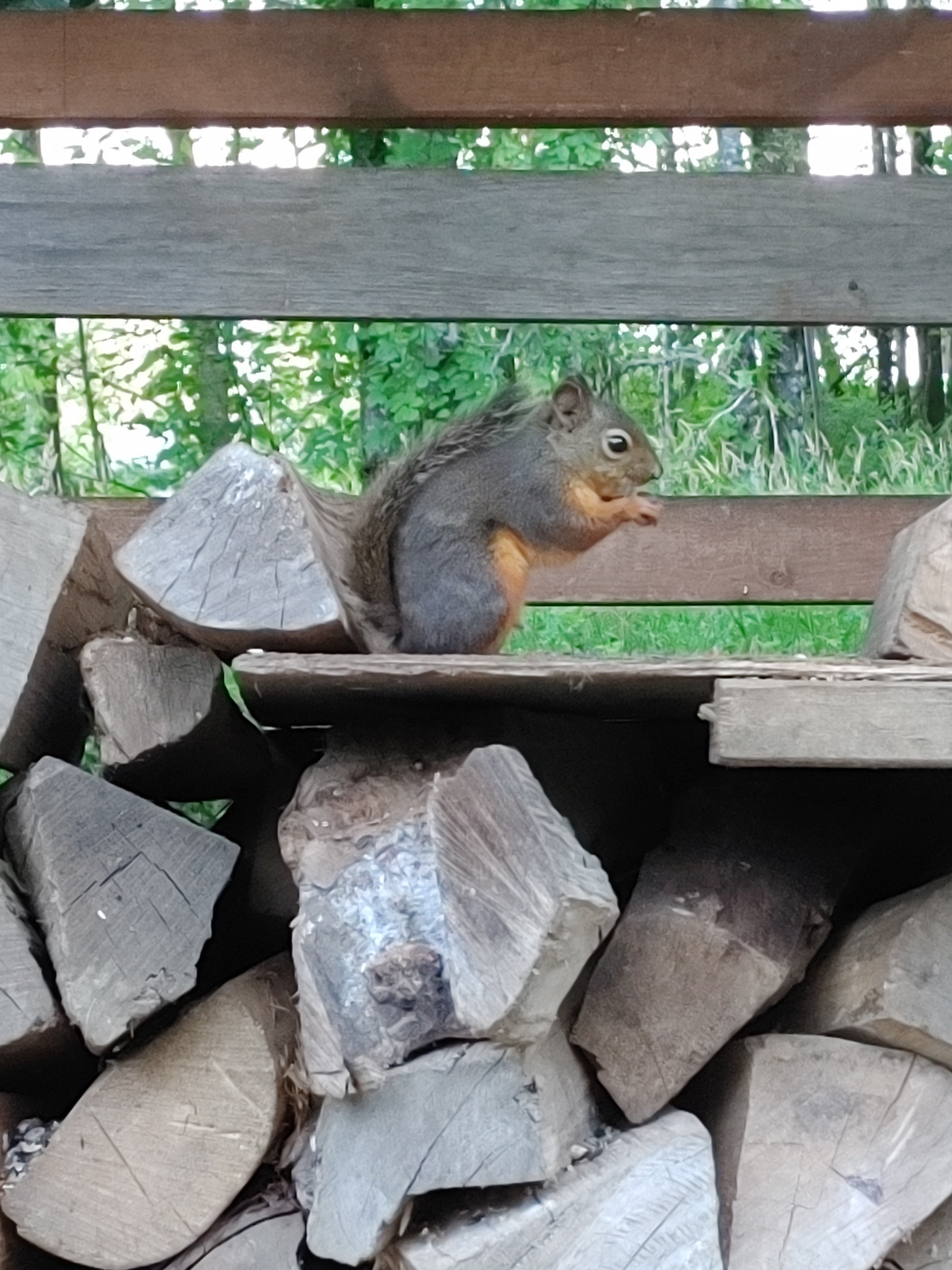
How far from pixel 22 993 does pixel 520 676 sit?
0.63 metres

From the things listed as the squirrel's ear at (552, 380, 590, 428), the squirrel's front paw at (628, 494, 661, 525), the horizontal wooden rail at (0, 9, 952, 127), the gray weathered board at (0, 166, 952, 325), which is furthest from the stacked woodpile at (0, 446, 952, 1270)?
the horizontal wooden rail at (0, 9, 952, 127)

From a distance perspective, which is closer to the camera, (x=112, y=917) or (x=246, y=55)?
(x=112, y=917)

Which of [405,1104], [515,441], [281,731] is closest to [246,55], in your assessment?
[515,441]

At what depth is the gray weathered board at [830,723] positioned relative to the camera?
1.50 metres

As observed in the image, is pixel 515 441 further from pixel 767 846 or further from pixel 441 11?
pixel 441 11

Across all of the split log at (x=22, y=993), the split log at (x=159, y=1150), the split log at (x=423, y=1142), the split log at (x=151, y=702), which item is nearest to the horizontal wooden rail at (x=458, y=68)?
the split log at (x=151, y=702)

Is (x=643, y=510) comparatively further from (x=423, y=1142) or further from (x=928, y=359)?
(x=928, y=359)

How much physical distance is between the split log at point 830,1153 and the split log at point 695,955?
0.26 feet

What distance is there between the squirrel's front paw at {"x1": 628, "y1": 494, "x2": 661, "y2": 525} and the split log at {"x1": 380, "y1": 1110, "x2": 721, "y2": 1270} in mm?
974

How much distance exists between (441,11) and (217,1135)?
6.59 ft

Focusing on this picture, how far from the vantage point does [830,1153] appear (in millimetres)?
1706

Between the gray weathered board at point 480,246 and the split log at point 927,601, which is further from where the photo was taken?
the gray weathered board at point 480,246

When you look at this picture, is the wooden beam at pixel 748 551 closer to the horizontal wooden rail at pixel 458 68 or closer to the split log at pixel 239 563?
the horizontal wooden rail at pixel 458 68

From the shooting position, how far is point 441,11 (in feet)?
9.44
